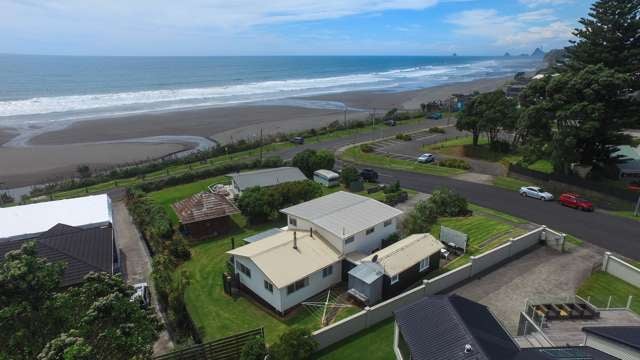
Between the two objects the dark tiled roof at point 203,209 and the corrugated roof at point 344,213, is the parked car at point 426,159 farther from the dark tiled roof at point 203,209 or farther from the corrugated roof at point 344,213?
the dark tiled roof at point 203,209

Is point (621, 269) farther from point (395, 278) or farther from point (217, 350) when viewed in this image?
point (217, 350)

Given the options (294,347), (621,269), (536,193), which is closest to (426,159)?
(536,193)

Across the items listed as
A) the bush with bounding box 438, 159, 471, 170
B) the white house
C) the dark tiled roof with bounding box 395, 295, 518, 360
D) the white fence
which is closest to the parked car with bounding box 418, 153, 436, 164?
the bush with bounding box 438, 159, 471, 170

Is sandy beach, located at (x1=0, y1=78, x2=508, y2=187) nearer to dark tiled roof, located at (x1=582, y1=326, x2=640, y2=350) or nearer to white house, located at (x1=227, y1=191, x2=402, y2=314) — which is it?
white house, located at (x1=227, y1=191, x2=402, y2=314)

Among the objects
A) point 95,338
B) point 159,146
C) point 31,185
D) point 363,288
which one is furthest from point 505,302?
point 159,146

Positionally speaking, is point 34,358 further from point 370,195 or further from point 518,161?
point 518,161

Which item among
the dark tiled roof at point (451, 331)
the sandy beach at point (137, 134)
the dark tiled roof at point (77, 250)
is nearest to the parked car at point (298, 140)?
the sandy beach at point (137, 134)
